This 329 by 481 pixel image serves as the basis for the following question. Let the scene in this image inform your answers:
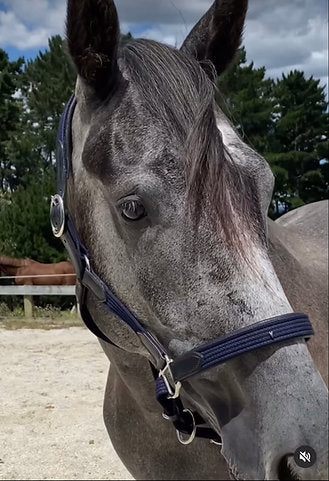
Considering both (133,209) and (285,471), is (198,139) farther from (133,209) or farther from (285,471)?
(285,471)

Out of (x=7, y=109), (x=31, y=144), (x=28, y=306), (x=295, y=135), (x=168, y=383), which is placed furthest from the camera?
(x=295, y=135)

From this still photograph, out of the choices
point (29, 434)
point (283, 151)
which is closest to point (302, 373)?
point (29, 434)

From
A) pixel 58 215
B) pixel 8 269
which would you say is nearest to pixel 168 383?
pixel 58 215

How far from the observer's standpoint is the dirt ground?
1.85 meters

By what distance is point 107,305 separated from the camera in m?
1.46

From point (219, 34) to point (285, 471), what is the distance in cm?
130

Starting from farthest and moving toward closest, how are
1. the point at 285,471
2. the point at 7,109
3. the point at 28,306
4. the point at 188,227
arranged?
the point at 28,306, the point at 7,109, the point at 188,227, the point at 285,471

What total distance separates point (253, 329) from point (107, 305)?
46 centimetres

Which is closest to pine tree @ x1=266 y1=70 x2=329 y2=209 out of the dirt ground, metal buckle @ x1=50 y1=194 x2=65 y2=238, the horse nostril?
the dirt ground

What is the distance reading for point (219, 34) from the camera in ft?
5.66

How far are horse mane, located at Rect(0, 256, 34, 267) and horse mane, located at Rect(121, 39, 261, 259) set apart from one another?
1.06m

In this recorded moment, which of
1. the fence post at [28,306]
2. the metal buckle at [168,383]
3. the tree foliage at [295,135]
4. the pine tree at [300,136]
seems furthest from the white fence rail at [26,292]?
the pine tree at [300,136]

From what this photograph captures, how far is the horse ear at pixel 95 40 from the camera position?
4.53 feet

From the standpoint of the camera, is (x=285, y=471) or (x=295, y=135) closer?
(x=285, y=471)
